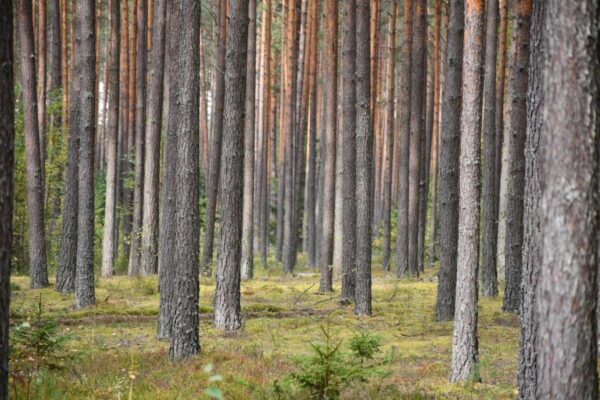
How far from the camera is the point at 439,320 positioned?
1495 cm

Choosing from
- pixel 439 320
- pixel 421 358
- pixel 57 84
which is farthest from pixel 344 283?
pixel 57 84

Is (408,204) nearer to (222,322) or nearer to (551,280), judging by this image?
(222,322)

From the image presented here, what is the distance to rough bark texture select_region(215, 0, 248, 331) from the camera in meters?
13.3

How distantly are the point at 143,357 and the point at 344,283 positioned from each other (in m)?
7.73

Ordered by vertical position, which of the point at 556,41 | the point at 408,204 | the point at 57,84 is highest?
the point at 57,84

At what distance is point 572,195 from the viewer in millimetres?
5090

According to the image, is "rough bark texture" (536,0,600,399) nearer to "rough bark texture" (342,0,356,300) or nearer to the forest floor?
the forest floor

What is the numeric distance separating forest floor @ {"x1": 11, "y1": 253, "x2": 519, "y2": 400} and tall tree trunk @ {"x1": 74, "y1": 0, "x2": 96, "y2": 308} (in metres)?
0.64

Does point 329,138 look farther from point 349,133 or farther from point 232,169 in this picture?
point 232,169

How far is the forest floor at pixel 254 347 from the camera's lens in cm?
832

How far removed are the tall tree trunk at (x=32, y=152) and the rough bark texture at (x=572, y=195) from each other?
15.2 meters

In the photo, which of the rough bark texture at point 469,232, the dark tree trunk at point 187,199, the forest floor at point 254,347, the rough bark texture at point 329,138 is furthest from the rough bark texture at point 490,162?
the dark tree trunk at point 187,199

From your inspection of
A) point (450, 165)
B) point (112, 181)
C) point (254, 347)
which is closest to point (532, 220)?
point (254, 347)

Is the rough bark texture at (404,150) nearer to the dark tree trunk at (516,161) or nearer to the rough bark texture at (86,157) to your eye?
the dark tree trunk at (516,161)
